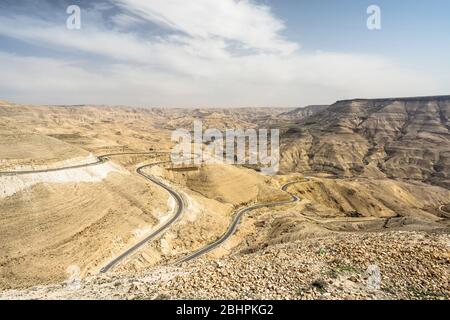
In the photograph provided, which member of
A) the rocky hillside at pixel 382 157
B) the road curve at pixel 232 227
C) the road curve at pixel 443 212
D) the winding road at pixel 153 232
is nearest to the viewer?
the winding road at pixel 153 232

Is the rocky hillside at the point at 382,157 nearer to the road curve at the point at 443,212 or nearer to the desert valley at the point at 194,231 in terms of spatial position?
the desert valley at the point at 194,231

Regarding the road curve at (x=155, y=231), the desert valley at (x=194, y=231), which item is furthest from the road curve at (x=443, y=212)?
the road curve at (x=155, y=231)

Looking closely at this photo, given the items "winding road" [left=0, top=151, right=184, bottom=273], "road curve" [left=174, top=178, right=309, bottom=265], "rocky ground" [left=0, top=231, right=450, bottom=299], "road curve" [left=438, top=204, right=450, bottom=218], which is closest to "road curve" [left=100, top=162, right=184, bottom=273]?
"winding road" [left=0, top=151, right=184, bottom=273]

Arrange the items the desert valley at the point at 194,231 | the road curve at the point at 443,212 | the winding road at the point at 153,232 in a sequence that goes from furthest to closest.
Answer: the road curve at the point at 443,212
the winding road at the point at 153,232
the desert valley at the point at 194,231

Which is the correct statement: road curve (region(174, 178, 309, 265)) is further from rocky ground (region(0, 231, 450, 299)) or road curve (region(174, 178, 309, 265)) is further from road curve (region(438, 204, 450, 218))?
road curve (region(438, 204, 450, 218))

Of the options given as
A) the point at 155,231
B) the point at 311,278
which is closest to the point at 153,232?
the point at 155,231

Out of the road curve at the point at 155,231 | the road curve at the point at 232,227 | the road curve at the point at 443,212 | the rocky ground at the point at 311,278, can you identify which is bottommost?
the road curve at the point at 443,212

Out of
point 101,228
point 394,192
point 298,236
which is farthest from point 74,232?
point 394,192
